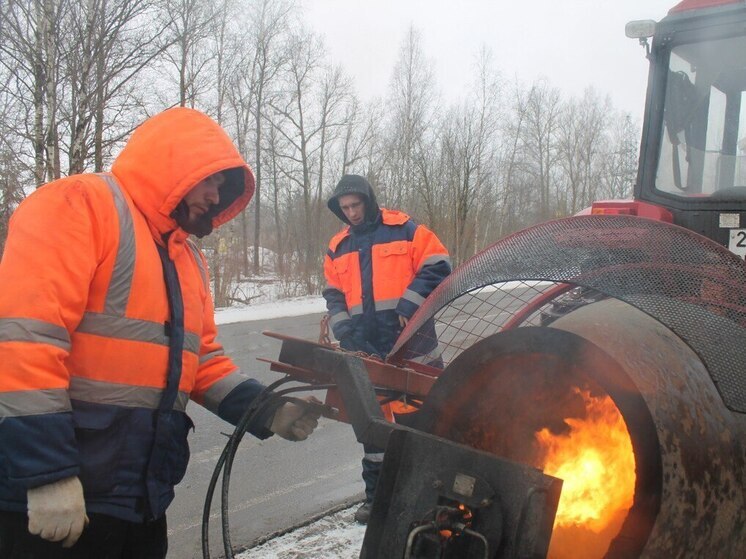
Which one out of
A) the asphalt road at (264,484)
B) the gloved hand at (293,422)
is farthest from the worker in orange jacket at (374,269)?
the gloved hand at (293,422)

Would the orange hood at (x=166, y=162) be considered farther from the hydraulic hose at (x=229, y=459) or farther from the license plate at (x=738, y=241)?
the license plate at (x=738, y=241)

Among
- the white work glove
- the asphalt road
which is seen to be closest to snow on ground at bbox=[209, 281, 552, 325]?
the asphalt road

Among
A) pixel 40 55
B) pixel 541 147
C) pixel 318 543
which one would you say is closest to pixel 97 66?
pixel 40 55

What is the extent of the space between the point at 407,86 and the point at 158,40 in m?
21.2

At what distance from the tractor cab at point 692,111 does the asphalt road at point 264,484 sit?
2.82 meters

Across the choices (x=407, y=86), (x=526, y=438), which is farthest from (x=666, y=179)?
(x=407, y=86)

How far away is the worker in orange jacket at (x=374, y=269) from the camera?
12.6 feet

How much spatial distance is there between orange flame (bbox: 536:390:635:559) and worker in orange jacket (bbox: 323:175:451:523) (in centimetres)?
226

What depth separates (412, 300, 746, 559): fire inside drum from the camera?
1.20 meters

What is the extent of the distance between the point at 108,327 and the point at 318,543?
229cm

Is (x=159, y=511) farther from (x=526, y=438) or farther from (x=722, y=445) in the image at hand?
(x=722, y=445)

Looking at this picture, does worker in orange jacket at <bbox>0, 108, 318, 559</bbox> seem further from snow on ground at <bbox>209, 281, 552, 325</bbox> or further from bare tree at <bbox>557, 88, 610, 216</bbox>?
bare tree at <bbox>557, 88, 610, 216</bbox>

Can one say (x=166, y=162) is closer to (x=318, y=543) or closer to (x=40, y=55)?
(x=318, y=543)

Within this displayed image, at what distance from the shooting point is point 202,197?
2119 mm
